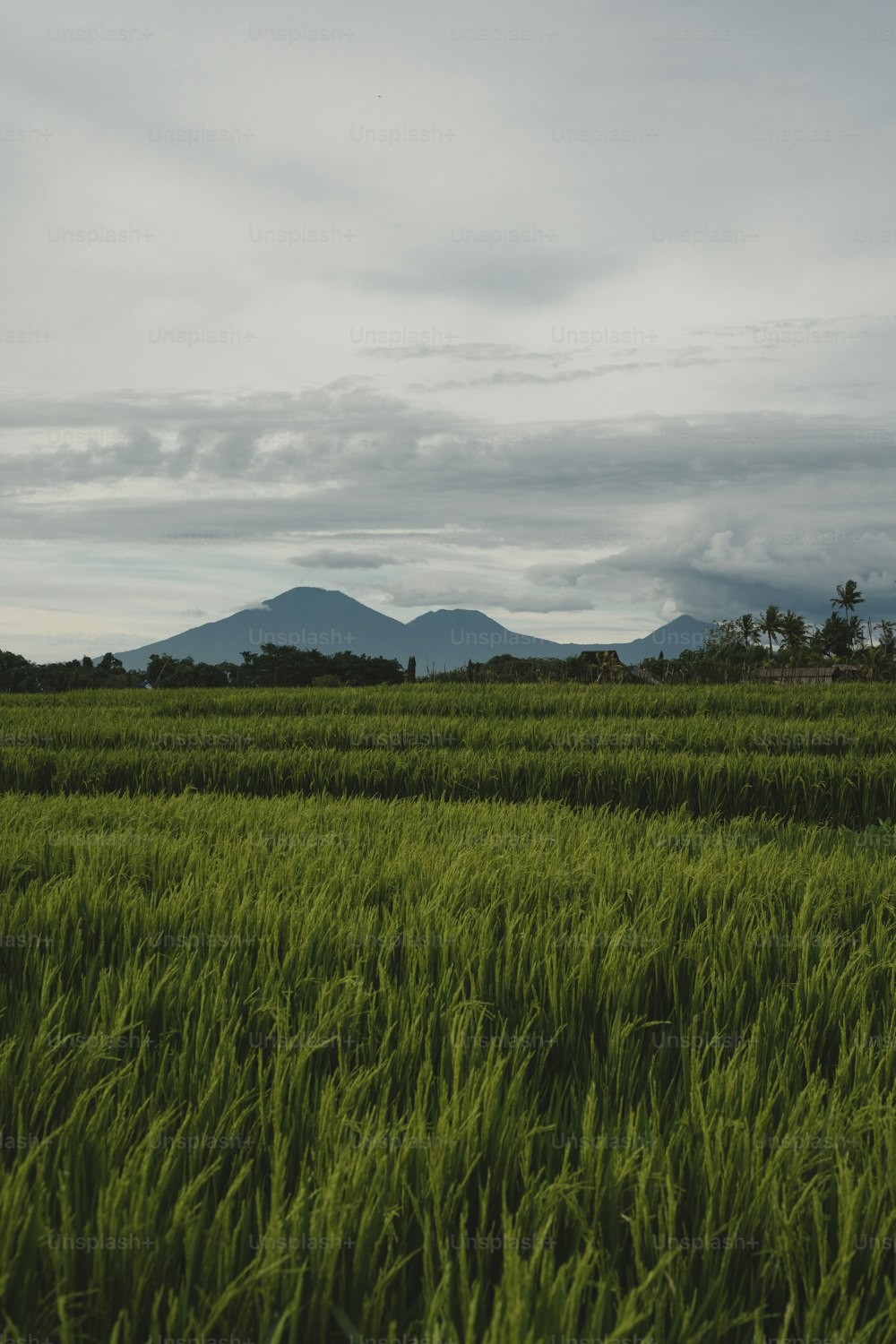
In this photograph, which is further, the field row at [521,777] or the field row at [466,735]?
the field row at [466,735]

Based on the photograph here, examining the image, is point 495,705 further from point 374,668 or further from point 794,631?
point 794,631

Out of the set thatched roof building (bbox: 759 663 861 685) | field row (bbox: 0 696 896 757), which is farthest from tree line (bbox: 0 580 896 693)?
field row (bbox: 0 696 896 757)

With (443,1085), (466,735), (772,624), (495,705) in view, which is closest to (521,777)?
(466,735)

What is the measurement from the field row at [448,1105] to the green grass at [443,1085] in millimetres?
10

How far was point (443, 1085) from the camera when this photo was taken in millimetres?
1648

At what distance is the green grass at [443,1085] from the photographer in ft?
4.09

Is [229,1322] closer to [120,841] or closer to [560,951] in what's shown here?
[560,951]

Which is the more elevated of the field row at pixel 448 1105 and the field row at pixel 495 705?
the field row at pixel 495 705

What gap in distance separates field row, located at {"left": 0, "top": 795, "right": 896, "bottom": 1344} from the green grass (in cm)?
1

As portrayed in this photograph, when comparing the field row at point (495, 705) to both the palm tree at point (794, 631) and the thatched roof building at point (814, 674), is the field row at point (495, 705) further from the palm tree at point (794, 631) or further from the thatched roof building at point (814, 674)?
the palm tree at point (794, 631)

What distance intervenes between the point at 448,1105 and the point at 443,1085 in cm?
4

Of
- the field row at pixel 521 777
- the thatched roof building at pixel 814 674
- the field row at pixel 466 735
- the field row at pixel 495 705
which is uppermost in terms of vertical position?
the thatched roof building at pixel 814 674

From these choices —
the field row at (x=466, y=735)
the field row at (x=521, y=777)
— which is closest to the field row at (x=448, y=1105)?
the field row at (x=521, y=777)

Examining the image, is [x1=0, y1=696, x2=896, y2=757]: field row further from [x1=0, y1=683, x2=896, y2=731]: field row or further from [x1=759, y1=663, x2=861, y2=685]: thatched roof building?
[x1=759, y1=663, x2=861, y2=685]: thatched roof building
